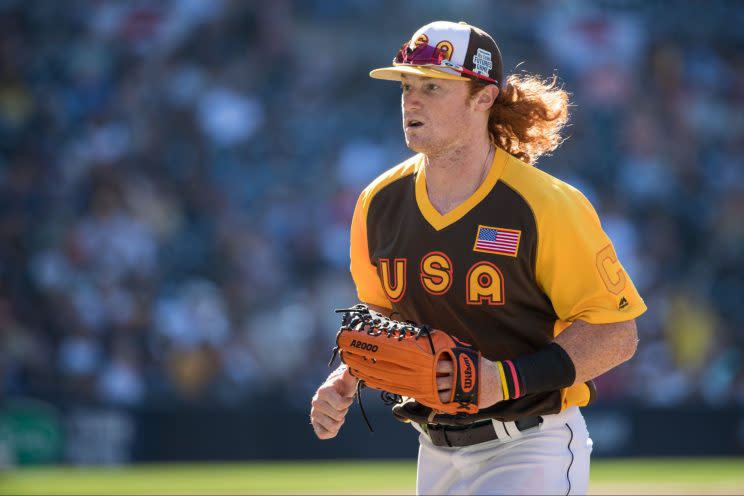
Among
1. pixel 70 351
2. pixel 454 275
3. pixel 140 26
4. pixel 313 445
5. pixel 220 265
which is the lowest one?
pixel 313 445

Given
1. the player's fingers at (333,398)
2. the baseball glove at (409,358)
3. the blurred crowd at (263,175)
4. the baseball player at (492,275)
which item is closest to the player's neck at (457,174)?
the baseball player at (492,275)

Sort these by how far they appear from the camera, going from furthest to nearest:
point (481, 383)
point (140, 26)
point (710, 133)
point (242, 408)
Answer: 1. point (710, 133)
2. point (140, 26)
3. point (242, 408)
4. point (481, 383)

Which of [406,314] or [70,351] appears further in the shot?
[70,351]

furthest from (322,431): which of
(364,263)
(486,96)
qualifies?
(486,96)

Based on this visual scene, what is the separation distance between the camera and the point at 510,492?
12.3 ft

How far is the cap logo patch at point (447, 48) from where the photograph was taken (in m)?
4.04

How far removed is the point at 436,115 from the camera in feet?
13.3

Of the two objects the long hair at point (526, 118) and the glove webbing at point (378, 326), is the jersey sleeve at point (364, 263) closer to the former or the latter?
the glove webbing at point (378, 326)

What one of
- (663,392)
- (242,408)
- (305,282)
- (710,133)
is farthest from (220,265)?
(710,133)

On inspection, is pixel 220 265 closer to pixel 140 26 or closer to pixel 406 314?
pixel 140 26

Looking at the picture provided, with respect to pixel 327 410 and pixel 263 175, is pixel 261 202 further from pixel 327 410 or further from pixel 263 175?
pixel 327 410

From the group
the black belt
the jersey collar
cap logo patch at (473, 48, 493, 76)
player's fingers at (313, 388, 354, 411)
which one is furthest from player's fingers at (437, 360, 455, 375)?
cap logo patch at (473, 48, 493, 76)

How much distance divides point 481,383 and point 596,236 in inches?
26.8

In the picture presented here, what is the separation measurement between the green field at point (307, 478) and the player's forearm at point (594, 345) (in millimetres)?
5254
